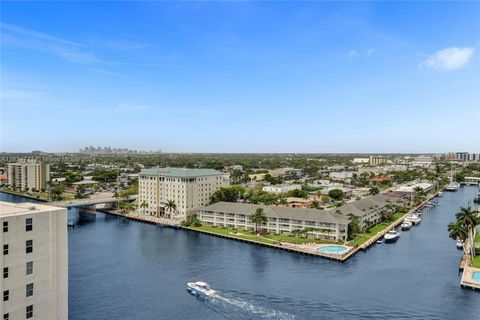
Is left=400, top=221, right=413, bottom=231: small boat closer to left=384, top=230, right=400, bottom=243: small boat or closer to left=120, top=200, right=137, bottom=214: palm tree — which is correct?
left=384, top=230, right=400, bottom=243: small boat

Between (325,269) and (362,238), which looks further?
(362,238)

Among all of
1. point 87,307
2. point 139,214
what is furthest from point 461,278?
point 139,214

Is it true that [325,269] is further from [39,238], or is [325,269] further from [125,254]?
[39,238]

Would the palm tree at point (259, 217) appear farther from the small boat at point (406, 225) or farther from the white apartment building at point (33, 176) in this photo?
the white apartment building at point (33, 176)

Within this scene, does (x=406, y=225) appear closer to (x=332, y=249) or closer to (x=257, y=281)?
(x=332, y=249)

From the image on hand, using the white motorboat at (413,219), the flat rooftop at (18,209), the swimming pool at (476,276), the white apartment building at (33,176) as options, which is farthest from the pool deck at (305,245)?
the white apartment building at (33,176)

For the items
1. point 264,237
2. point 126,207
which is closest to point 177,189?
point 126,207
